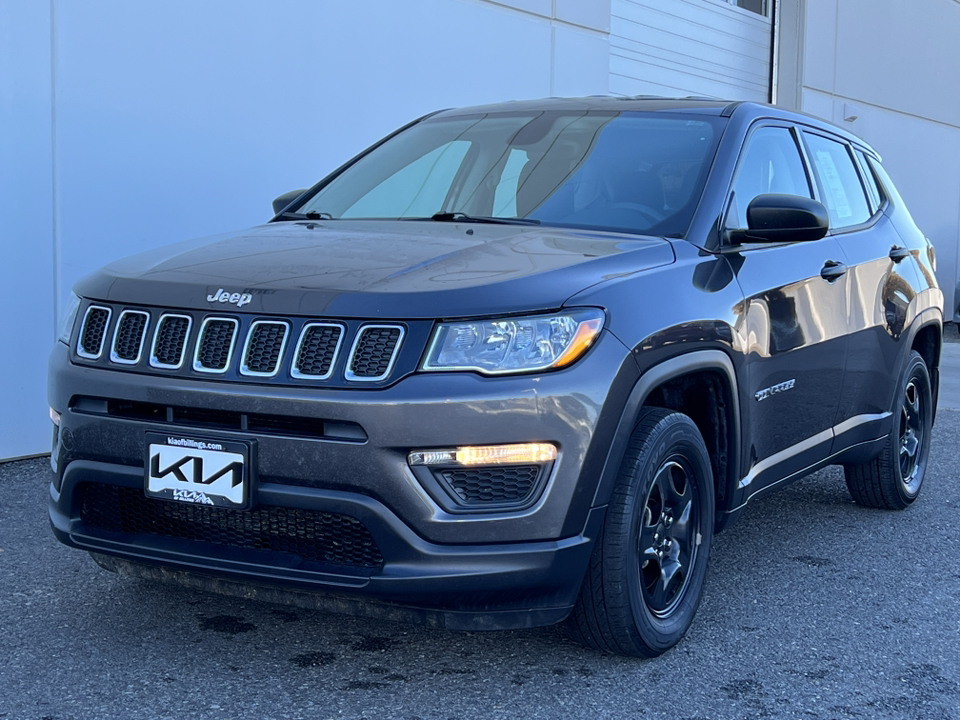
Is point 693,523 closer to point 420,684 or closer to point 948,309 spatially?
point 420,684

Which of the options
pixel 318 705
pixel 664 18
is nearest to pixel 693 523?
pixel 318 705

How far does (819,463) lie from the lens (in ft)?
15.1

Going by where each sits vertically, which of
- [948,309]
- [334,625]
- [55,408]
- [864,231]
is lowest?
[948,309]

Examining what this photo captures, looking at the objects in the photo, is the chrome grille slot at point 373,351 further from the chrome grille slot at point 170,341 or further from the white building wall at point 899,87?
the white building wall at point 899,87

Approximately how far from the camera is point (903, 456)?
5578 mm

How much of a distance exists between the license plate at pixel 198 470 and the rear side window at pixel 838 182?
285 centimetres

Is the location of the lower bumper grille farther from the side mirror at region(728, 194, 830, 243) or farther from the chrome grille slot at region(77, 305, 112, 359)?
the side mirror at region(728, 194, 830, 243)

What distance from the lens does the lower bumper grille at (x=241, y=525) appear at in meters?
2.99

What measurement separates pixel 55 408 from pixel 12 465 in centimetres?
291

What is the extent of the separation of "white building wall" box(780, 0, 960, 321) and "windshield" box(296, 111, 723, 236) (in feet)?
35.7

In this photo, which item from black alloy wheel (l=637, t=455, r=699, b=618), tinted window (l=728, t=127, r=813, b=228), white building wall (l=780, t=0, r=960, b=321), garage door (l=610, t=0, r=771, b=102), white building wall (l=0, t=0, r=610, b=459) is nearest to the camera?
black alloy wheel (l=637, t=455, r=699, b=618)

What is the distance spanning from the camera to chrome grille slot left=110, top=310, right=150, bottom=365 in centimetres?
321

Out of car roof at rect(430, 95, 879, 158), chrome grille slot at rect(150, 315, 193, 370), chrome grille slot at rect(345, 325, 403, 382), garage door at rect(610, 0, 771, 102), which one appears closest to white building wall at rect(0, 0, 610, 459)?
car roof at rect(430, 95, 879, 158)

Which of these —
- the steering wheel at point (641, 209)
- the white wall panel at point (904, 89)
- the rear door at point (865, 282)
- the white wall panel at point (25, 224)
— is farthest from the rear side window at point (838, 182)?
the white wall panel at point (904, 89)
